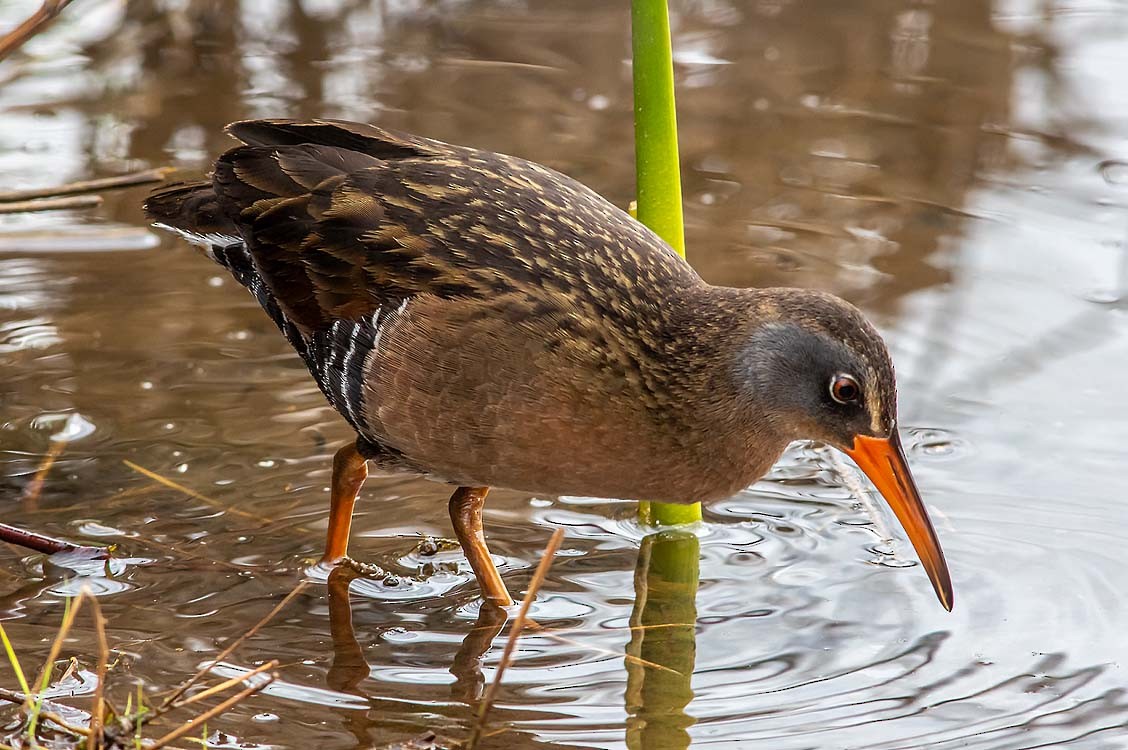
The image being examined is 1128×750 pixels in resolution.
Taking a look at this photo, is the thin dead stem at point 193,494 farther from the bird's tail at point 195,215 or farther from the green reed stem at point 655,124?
the green reed stem at point 655,124

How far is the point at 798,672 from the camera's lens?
12.5 feet

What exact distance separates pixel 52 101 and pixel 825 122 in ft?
11.4

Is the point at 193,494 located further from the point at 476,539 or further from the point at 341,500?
the point at 476,539

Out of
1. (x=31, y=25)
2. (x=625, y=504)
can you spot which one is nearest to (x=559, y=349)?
(x=625, y=504)

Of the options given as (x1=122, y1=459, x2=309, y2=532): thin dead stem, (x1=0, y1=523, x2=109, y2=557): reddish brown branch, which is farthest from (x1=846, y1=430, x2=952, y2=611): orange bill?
(x1=0, y1=523, x2=109, y2=557): reddish brown branch

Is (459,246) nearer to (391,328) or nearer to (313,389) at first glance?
(391,328)

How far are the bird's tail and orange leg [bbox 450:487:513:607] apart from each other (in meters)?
0.94

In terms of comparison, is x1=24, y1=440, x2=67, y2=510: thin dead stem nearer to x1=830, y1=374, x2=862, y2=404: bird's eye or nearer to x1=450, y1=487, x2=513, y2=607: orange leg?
x1=450, y1=487, x2=513, y2=607: orange leg

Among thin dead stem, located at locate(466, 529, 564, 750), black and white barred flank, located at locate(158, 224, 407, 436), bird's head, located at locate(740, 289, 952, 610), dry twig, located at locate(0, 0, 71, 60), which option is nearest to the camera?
thin dead stem, located at locate(466, 529, 564, 750)

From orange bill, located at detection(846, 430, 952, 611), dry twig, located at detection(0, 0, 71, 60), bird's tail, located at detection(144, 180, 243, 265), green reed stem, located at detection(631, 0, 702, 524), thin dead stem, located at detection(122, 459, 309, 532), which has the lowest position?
thin dead stem, located at detection(122, 459, 309, 532)

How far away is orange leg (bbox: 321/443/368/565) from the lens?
4.27 metres

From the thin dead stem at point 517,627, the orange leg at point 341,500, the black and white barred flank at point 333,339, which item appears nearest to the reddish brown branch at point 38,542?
the orange leg at point 341,500

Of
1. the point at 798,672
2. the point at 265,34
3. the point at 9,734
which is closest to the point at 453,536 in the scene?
the point at 798,672

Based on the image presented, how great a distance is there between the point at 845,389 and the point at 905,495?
0.32 metres
